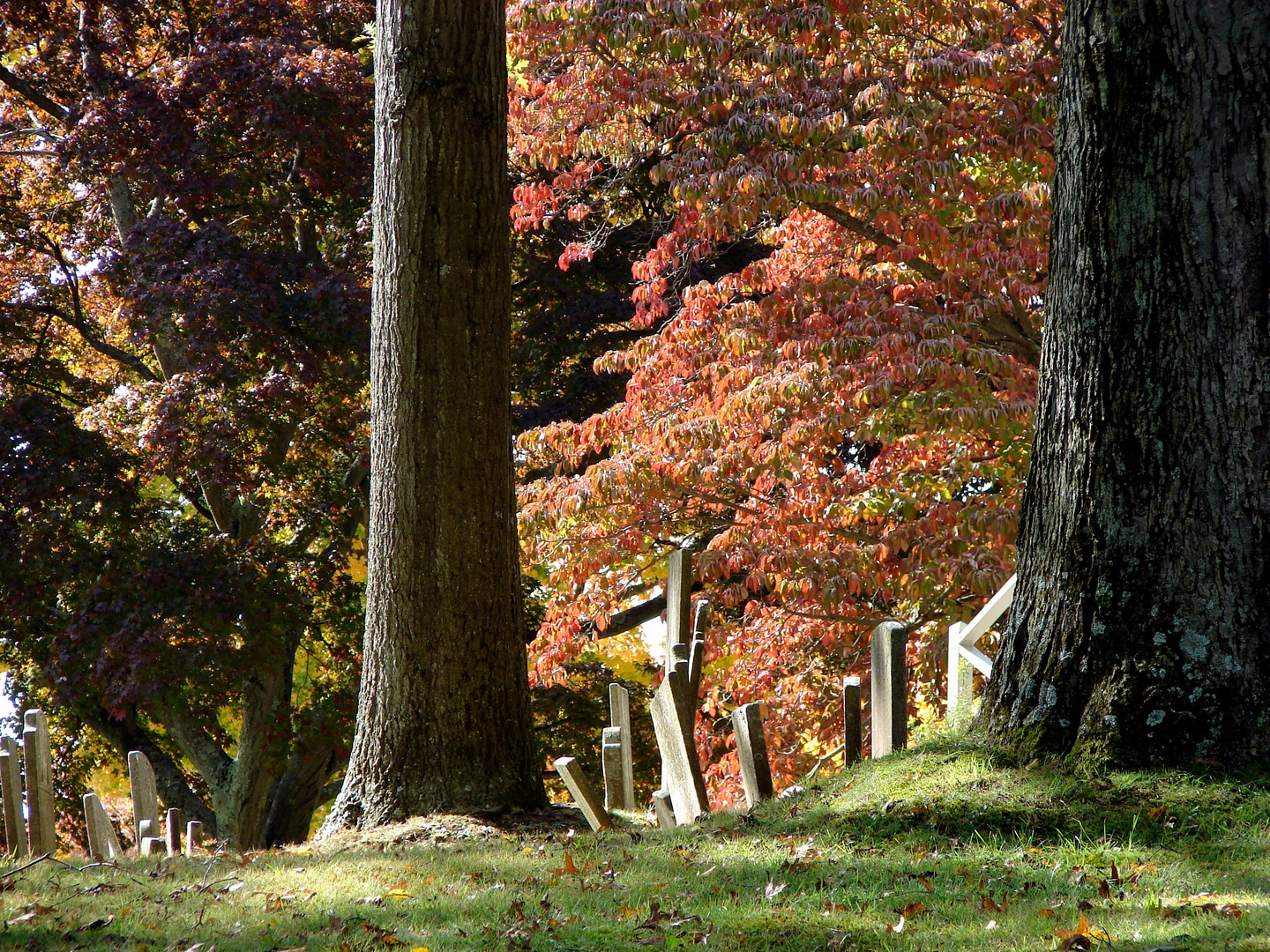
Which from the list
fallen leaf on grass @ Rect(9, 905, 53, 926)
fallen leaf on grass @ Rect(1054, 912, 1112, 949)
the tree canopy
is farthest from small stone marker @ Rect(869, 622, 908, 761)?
fallen leaf on grass @ Rect(9, 905, 53, 926)

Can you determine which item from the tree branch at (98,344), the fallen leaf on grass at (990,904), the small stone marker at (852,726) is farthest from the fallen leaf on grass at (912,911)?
the tree branch at (98,344)

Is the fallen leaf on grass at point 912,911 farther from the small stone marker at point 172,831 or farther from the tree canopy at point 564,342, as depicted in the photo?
the small stone marker at point 172,831

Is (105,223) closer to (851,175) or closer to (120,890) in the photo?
(851,175)

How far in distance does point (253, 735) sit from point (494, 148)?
10092mm

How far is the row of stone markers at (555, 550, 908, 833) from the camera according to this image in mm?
4699

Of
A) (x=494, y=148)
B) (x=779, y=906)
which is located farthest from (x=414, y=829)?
(x=494, y=148)

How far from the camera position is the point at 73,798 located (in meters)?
15.6

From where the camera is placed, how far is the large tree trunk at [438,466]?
539 cm

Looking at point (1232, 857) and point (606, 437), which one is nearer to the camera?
point (1232, 857)

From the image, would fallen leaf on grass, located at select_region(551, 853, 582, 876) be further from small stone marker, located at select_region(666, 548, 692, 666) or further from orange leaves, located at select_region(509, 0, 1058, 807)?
orange leaves, located at select_region(509, 0, 1058, 807)

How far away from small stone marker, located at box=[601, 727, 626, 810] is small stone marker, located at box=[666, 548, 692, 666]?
646mm

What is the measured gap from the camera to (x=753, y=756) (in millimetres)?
4773

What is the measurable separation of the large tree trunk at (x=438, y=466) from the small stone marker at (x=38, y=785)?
144 cm

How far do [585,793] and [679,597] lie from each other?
1.50 metres
